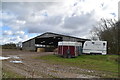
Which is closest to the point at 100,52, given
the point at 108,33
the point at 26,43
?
the point at 108,33

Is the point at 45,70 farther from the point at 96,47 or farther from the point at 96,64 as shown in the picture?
the point at 96,47

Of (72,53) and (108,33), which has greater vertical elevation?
(108,33)

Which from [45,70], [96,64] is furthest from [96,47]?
[45,70]

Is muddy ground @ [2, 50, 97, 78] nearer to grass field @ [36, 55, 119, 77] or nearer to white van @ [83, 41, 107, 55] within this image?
grass field @ [36, 55, 119, 77]

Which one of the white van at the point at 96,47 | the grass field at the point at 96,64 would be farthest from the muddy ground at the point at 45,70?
the white van at the point at 96,47

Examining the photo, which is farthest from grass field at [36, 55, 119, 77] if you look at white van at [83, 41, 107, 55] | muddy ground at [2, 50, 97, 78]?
white van at [83, 41, 107, 55]

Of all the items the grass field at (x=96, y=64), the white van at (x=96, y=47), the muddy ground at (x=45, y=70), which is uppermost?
the white van at (x=96, y=47)

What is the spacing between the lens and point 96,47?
26.3 m

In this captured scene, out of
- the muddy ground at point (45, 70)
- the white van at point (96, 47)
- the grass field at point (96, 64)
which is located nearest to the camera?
the muddy ground at point (45, 70)

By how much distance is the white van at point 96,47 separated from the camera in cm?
2590

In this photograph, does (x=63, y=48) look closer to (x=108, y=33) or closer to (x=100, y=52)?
(x=100, y=52)

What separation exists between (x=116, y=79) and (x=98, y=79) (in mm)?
1099

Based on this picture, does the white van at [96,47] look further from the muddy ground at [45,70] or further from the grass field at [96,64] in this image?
the muddy ground at [45,70]

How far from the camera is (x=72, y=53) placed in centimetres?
2284
